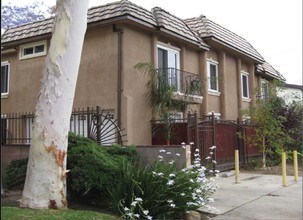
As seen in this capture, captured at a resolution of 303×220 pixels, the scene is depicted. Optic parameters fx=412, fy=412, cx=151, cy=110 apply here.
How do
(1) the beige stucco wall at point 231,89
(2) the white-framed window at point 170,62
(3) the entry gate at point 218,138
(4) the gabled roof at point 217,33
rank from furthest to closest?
(1) the beige stucco wall at point 231,89 < (4) the gabled roof at point 217,33 < (2) the white-framed window at point 170,62 < (3) the entry gate at point 218,138

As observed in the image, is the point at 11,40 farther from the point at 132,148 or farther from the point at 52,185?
the point at 52,185

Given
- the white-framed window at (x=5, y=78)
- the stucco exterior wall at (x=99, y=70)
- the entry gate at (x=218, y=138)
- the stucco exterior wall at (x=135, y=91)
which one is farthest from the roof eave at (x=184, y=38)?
the white-framed window at (x=5, y=78)

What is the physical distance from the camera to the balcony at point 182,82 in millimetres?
14953

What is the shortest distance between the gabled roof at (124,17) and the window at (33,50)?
21.0 inches

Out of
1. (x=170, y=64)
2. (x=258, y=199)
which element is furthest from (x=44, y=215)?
(x=170, y=64)

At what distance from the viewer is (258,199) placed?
9344 millimetres

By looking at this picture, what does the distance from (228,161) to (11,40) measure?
33.2 ft

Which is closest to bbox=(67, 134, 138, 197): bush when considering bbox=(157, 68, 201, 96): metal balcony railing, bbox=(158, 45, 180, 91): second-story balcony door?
bbox=(157, 68, 201, 96): metal balcony railing

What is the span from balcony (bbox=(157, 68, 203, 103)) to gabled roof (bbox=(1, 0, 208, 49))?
4.89 ft

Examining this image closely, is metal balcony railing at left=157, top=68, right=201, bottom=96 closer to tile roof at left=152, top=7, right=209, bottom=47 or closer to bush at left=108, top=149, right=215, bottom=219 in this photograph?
tile roof at left=152, top=7, right=209, bottom=47

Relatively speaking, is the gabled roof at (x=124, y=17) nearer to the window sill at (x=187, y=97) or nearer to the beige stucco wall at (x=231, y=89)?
the window sill at (x=187, y=97)

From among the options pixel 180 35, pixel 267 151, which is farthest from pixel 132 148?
pixel 267 151

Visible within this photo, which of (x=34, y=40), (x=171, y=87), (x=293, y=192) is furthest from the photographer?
(x=34, y=40)

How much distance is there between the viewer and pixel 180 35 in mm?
16250
